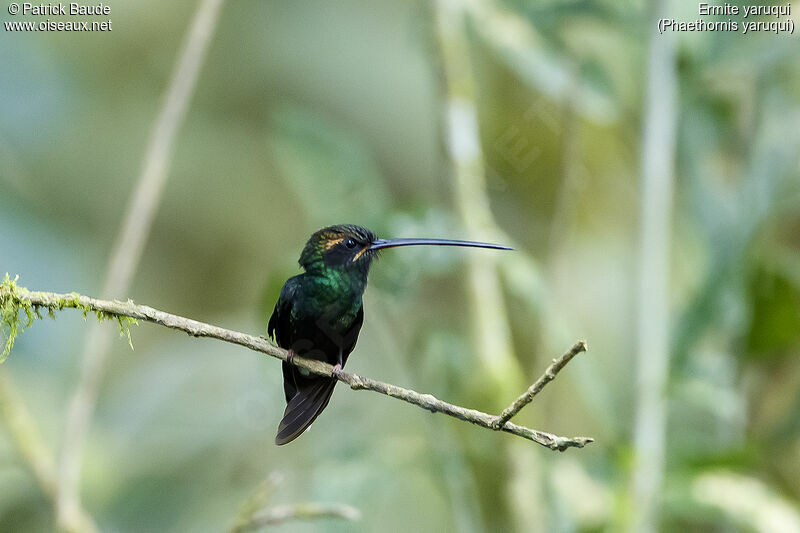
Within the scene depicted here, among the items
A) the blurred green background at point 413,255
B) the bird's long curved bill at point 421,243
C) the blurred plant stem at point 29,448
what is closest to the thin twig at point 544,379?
the bird's long curved bill at point 421,243

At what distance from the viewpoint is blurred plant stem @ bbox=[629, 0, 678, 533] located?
243 centimetres

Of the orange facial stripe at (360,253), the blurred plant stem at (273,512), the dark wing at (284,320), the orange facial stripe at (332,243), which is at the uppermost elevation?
the orange facial stripe at (332,243)

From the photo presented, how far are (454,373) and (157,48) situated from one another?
282 centimetres

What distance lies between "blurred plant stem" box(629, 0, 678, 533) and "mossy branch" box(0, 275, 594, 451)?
5.14 ft

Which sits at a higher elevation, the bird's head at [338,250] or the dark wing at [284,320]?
the bird's head at [338,250]

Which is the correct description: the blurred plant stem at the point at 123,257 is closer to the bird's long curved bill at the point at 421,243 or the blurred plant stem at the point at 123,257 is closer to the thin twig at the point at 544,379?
the bird's long curved bill at the point at 421,243

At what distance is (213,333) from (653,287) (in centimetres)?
182

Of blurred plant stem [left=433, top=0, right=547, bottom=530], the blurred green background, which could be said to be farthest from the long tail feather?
blurred plant stem [left=433, top=0, right=547, bottom=530]

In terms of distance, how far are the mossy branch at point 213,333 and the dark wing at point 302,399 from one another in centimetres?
2

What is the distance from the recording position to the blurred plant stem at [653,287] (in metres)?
2.43

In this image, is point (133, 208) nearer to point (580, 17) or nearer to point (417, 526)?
point (580, 17)

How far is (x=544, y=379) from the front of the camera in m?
0.88

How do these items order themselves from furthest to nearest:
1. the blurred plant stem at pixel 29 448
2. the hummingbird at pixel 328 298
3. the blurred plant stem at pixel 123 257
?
the blurred plant stem at pixel 29 448
the blurred plant stem at pixel 123 257
the hummingbird at pixel 328 298

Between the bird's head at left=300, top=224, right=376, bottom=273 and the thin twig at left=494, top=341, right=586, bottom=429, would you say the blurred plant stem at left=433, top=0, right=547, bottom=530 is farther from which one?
the thin twig at left=494, top=341, right=586, bottom=429
